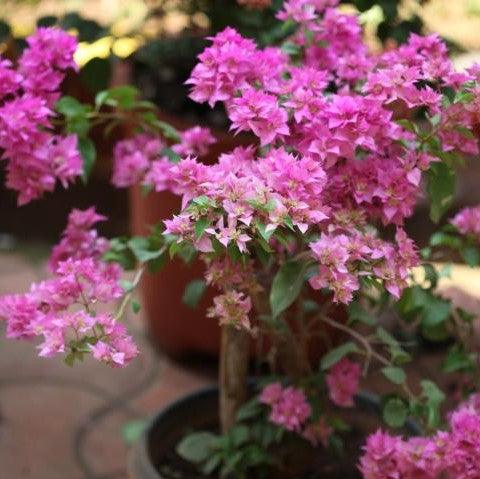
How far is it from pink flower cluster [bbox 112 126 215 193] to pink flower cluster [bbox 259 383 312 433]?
1.05ft

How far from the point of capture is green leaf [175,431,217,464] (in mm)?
1310

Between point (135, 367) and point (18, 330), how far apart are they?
987 millimetres

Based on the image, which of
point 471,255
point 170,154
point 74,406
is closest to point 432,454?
point 471,255

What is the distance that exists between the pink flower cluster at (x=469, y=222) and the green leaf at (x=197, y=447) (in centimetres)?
48

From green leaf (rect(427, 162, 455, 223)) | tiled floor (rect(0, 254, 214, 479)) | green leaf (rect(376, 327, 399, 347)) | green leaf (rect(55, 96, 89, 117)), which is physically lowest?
tiled floor (rect(0, 254, 214, 479))

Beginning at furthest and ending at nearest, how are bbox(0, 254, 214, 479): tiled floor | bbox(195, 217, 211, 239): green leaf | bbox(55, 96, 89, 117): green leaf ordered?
bbox(0, 254, 214, 479): tiled floor < bbox(55, 96, 89, 117): green leaf < bbox(195, 217, 211, 239): green leaf

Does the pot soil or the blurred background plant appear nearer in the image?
the pot soil

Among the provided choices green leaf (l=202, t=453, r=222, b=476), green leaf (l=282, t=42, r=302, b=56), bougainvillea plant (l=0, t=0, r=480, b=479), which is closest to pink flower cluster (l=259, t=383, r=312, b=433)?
bougainvillea plant (l=0, t=0, r=480, b=479)

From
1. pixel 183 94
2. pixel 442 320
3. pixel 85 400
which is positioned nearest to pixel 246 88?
pixel 442 320

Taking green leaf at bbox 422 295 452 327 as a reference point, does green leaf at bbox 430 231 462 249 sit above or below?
above

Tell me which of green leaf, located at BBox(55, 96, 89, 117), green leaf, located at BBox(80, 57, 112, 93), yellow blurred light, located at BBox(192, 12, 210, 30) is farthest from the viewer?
yellow blurred light, located at BBox(192, 12, 210, 30)

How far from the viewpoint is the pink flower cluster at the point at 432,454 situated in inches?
38.0

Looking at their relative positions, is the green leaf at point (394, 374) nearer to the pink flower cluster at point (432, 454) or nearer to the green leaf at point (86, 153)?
the pink flower cluster at point (432, 454)

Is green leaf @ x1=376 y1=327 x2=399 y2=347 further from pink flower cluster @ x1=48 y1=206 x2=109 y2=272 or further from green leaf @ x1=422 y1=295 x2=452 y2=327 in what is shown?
pink flower cluster @ x1=48 y1=206 x2=109 y2=272
